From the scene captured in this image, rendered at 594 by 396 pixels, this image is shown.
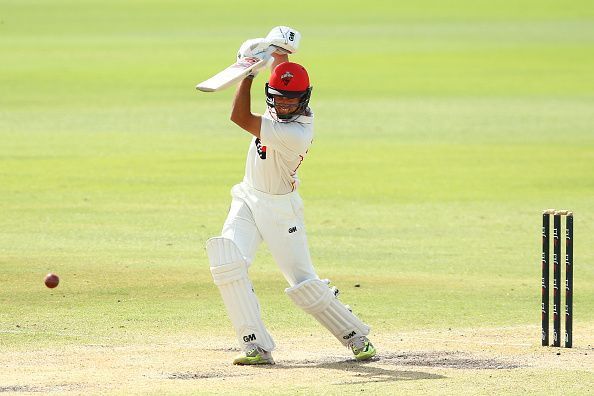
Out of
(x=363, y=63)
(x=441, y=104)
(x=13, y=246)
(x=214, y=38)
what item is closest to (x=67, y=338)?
(x=13, y=246)

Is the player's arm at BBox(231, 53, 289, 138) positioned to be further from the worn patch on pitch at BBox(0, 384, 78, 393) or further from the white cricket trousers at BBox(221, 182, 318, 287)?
the worn patch on pitch at BBox(0, 384, 78, 393)

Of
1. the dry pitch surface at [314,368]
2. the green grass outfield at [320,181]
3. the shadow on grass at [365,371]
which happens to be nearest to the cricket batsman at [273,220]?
the shadow on grass at [365,371]

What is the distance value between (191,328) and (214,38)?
127 ft

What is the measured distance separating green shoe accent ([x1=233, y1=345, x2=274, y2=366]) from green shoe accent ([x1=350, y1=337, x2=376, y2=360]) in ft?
1.69

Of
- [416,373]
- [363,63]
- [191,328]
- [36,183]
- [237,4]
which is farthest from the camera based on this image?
[237,4]

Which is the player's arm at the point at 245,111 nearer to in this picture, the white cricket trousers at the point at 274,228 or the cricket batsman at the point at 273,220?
the cricket batsman at the point at 273,220

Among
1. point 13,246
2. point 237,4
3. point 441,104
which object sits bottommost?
point 13,246

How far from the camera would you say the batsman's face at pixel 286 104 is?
8.01 meters

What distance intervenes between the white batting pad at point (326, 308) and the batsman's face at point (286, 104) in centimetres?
97

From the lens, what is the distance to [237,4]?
61188 mm

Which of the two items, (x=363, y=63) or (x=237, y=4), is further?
(x=237, y=4)

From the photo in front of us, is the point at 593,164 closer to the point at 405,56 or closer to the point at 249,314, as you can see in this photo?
the point at 249,314

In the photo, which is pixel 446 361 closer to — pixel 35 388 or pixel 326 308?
pixel 326 308

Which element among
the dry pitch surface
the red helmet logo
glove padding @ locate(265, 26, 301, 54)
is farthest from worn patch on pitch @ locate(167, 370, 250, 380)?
glove padding @ locate(265, 26, 301, 54)
